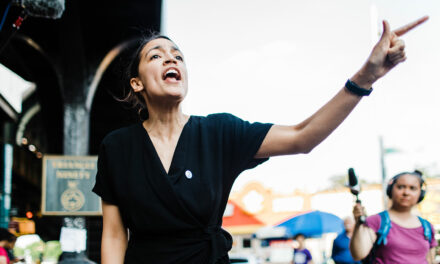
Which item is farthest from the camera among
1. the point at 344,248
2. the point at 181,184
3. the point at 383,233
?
the point at 344,248

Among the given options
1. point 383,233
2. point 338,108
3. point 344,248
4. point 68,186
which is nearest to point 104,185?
point 338,108

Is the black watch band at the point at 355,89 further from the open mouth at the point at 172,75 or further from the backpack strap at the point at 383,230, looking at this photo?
the backpack strap at the point at 383,230

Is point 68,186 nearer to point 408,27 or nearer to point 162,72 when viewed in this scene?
point 162,72

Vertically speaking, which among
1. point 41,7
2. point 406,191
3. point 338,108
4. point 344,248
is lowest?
point 344,248

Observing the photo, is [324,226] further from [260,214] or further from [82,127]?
[260,214]

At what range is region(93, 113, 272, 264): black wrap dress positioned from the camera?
1.51 metres

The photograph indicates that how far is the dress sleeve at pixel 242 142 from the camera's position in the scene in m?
1.62

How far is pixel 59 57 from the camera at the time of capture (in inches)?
306

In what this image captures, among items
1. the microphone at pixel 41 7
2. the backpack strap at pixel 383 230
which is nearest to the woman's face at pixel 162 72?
the microphone at pixel 41 7

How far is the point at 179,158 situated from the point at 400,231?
259 cm

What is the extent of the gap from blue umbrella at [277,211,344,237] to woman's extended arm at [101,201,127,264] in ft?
39.2

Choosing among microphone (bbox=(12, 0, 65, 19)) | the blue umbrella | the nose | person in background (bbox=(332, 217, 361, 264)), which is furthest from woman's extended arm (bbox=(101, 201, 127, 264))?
the blue umbrella

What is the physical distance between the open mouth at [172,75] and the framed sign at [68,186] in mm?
5046

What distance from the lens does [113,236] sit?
5.72ft
